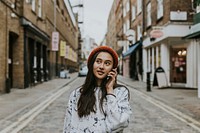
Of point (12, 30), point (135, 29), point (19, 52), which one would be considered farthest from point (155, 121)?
point (135, 29)

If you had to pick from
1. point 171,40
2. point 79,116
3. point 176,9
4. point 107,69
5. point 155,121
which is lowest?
point 155,121

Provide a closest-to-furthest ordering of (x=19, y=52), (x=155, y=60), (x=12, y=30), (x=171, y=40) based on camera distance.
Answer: (x=12, y=30) → (x=19, y=52) → (x=171, y=40) → (x=155, y=60)

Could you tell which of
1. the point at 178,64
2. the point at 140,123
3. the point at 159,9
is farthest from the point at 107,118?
the point at 178,64

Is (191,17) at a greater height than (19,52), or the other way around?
(191,17)

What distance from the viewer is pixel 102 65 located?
2154mm

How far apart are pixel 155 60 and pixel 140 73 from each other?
5878mm

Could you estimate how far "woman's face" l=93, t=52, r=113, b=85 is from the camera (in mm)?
2143

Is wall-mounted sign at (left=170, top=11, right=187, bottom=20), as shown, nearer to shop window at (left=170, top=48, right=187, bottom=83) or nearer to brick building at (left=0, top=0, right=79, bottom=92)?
shop window at (left=170, top=48, right=187, bottom=83)

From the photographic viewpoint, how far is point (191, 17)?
21.1 metres

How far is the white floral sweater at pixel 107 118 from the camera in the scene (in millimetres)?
1994

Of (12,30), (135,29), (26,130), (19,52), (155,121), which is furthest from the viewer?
(135,29)

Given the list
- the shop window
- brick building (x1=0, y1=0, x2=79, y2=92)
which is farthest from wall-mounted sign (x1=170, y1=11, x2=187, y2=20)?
brick building (x1=0, y1=0, x2=79, y2=92)

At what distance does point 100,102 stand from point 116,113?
0.43ft

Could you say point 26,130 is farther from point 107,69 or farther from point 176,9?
Result: point 176,9
